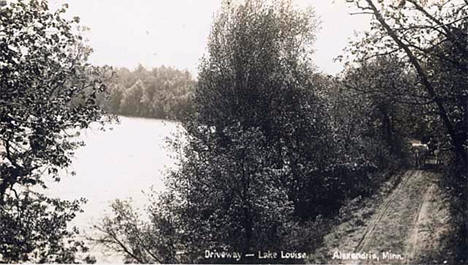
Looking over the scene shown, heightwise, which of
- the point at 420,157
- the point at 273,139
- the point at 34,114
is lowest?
the point at 420,157

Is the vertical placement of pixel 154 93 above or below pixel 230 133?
above

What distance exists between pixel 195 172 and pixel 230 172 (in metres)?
1.39

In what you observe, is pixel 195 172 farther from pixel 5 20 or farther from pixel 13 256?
pixel 5 20

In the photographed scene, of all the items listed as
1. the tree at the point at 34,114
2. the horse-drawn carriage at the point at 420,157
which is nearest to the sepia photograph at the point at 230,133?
the tree at the point at 34,114

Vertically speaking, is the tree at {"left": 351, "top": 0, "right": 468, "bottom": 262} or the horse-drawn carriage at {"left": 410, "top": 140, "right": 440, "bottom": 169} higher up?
the tree at {"left": 351, "top": 0, "right": 468, "bottom": 262}

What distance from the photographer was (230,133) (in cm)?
1298

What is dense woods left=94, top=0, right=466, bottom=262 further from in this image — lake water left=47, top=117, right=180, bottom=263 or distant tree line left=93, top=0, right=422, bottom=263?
lake water left=47, top=117, right=180, bottom=263

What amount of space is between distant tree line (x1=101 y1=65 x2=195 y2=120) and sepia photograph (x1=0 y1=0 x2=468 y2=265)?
0.41 ft

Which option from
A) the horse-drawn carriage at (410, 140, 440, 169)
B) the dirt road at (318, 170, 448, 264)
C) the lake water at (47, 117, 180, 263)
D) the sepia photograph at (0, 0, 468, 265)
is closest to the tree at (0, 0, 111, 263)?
the sepia photograph at (0, 0, 468, 265)

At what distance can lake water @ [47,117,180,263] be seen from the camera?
1333 centimetres

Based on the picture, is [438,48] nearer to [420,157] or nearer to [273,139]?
[273,139]

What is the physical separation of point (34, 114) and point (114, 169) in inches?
312

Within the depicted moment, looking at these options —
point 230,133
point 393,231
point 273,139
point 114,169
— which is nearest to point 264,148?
point 273,139

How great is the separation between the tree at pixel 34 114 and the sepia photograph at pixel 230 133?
4 centimetres
